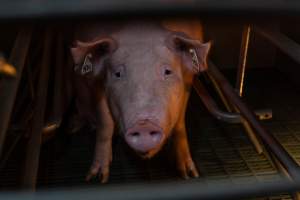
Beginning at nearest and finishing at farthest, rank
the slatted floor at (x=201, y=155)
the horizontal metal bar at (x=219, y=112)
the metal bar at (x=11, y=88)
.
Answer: the metal bar at (x=11, y=88) < the slatted floor at (x=201, y=155) < the horizontal metal bar at (x=219, y=112)

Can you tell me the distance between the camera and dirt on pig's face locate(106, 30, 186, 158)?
4.40 ft

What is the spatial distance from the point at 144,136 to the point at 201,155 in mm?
743

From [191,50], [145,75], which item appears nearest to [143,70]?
[145,75]

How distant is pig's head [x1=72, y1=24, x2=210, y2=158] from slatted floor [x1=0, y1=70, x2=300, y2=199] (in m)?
0.42

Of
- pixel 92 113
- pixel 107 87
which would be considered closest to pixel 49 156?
pixel 92 113

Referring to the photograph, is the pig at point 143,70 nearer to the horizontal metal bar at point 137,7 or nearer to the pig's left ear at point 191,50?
the pig's left ear at point 191,50

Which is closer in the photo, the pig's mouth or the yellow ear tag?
the pig's mouth

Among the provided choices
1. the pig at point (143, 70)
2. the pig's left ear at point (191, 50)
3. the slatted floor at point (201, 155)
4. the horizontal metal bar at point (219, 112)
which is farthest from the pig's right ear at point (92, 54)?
the horizontal metal bar at point (219, 112)

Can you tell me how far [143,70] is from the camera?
4.72 ft

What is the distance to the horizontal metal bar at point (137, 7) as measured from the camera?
428mm

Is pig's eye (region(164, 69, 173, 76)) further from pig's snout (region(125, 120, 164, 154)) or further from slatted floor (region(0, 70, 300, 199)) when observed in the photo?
slatted floor (region(0, 70, 300, 199))

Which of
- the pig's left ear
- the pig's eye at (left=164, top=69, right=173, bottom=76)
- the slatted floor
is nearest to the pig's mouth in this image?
the pig's eye at (left=164, top=69, right=173, bottom=76)

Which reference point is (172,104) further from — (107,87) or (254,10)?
(254,10)

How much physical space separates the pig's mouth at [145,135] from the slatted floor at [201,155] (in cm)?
47
